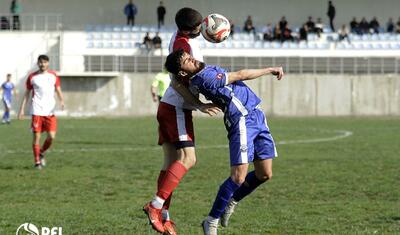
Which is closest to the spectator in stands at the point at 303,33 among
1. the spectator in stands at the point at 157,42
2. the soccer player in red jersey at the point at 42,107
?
the spectator in stands at the point at 157,42

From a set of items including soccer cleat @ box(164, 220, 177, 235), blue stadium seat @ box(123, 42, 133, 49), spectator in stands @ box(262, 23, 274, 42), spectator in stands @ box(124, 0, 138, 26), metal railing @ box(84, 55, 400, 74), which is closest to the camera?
soccer cleat @ box(164, 220, 177, 235)

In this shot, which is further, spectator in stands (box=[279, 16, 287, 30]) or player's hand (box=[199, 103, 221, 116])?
spectator in stands (box=[279, 16, 287, 30])

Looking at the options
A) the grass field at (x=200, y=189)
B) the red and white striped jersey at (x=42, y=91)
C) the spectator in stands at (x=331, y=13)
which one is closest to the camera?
the grass field at (x=200, y=189)

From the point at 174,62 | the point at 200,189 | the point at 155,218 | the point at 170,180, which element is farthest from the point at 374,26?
the point at 155,218

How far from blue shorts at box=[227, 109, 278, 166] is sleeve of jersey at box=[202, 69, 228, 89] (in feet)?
1.33

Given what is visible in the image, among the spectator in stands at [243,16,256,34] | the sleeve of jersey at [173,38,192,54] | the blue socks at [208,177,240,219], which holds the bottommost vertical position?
the blue socks at [208,177,240,219]

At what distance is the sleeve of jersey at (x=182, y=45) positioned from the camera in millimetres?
8191

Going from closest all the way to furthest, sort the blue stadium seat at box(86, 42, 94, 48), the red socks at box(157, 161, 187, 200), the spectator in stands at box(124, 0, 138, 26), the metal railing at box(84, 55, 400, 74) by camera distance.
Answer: the red socks at box(157, 161, 187, 200) → the metal railing at box(84, 55, 400, 74) → the blue stadium seat at box(86, 42, 94, 48) → the spectator in stands at box(124, 0, 138, 26)

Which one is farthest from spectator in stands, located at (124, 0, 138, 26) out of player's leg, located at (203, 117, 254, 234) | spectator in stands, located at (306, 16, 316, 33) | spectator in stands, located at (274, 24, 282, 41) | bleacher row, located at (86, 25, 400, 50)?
player's leg, located at (203, 117, 254, 234)

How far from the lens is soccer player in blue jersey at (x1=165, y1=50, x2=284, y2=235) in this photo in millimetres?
7812

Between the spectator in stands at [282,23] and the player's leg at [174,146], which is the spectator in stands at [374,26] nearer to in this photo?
the spectator in stands at [282,23]

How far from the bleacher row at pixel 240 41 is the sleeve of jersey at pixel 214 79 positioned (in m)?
35.3

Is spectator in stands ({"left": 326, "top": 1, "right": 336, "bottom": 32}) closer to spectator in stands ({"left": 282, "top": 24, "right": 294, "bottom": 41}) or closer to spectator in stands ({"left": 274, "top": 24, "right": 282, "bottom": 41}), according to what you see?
spectator in stands ({"left": 282, "top": 24, "right": 294, "bottom": 41})

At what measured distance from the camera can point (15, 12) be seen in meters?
45.1
